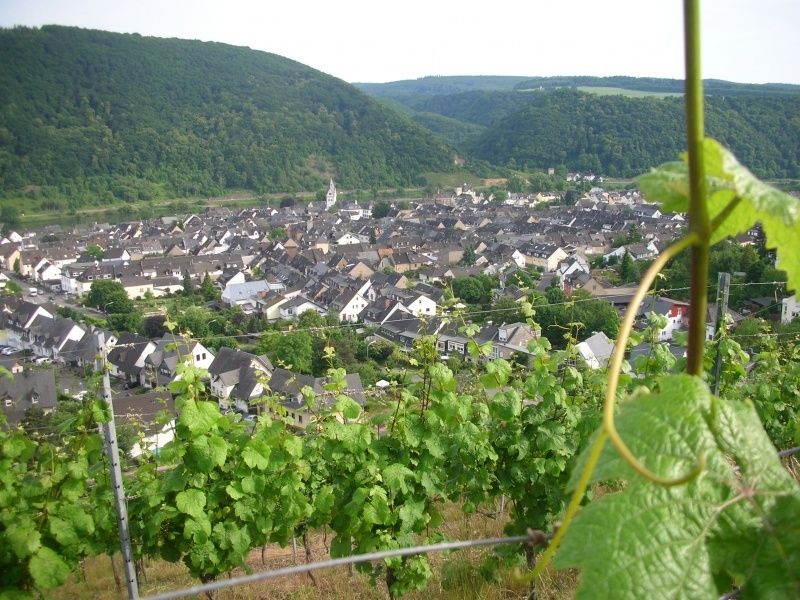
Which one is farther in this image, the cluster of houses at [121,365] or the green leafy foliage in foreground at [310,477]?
the cluster of houses at [121,365]

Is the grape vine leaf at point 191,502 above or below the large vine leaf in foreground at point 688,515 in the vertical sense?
below

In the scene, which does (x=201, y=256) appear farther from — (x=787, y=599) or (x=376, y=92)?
(x=376, y=92)

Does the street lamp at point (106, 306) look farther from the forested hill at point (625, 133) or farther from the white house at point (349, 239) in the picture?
the forested hill at point (625, 133)

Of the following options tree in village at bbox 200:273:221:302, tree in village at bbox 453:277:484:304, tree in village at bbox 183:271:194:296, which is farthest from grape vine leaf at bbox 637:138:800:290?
Result: tree in village at bbox 183:271:194:296

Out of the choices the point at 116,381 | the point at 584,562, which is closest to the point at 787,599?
the point at 584,562

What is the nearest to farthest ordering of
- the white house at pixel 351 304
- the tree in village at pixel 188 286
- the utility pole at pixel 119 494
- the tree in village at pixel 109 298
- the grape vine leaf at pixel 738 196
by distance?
the grape vine leaf at pixel 738 196 < the utility pole at pixel 119 494 < the tree in village at pixel 109 298 < the white house at pixel 351 304 < the tree in village at pixel 188 286

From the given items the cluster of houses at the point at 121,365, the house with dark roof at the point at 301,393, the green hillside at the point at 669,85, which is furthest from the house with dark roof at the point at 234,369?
the green hillside at the point at 669,85

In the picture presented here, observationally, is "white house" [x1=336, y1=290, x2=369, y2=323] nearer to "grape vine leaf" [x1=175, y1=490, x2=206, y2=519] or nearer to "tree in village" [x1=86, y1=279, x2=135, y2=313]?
"tree in village" [x1=86, y1=279, x2=135, y2=313]
